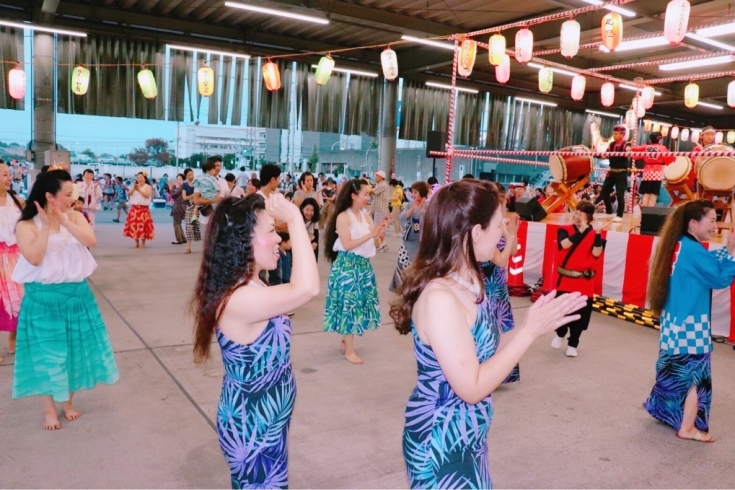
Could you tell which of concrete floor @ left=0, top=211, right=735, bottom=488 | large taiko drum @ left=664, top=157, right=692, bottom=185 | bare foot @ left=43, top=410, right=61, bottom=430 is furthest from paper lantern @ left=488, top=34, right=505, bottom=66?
bare foot @ left=43, top=410, right=61, bottom=430

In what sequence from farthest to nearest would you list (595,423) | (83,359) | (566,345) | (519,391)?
1. (566,345)
2. (519,391)
3. (595,423)
4. (83,359)

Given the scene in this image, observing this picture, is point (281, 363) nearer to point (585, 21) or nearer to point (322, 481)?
point (322, 481)

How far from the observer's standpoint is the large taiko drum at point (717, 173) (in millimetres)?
6418

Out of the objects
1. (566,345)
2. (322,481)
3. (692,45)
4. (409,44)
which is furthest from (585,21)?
(322,481)

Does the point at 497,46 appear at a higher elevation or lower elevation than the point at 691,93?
higher

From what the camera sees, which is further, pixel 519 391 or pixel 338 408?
pixel 519 391

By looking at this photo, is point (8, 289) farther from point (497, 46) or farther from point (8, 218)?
point (497, 46)

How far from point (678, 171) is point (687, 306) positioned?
16.7 feet

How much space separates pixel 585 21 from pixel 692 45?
7.23 ft

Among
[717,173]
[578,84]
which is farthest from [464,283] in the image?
[578,84]

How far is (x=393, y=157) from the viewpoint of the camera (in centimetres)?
1559

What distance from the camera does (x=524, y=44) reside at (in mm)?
8781

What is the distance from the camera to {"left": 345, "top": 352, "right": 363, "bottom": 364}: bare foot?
4.12m

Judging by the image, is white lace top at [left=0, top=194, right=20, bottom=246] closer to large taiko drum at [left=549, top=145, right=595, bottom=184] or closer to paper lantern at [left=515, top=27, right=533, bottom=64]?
large taiko drum at [left=549, top=145, right=595, bottom=184]
